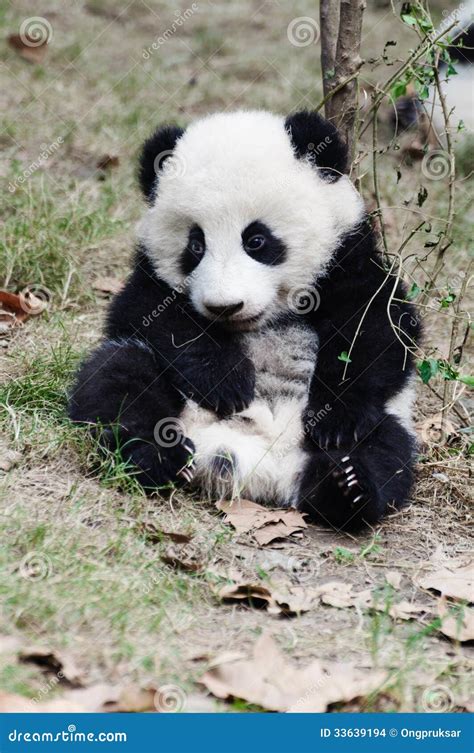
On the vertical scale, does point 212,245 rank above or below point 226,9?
below

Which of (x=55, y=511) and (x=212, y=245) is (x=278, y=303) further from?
(x=55, y=511)

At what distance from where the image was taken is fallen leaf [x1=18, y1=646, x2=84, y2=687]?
2783mm

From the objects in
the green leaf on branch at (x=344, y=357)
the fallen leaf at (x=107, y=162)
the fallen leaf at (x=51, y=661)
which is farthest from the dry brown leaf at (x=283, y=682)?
the fallen leaf at (x=107, y=162)

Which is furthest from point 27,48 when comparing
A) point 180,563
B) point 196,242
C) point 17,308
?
point 180,563

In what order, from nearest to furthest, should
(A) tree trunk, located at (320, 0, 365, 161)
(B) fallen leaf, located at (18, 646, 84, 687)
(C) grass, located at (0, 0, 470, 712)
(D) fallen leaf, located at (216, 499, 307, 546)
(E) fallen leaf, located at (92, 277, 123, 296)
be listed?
1. (B) fallen leaf, located at (18, 646, 84, 687)
2. (C) grass, located at (0, 0, 470, 712)
3. (D) fallen leaf, located at (216, 499, 307, 546)
4. (A) tree trunk, located at (320, 0, 365, 161)
5. (E) fallen leaf, located at (92, 277, 123, 296)

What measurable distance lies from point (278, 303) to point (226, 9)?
275 inches

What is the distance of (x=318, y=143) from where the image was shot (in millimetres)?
4238

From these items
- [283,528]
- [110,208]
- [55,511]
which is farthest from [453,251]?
[55,511]

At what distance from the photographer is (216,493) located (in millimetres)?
4160

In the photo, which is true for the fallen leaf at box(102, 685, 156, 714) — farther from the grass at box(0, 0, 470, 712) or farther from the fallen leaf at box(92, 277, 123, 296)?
the fallen leaf at box(92, 277, 123, 296)

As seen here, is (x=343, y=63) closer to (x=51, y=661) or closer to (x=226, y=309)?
(x=226, y=309)

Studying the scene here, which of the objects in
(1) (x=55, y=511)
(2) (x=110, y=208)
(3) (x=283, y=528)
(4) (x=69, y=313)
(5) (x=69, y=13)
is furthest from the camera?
(5) (x=69, y=13)

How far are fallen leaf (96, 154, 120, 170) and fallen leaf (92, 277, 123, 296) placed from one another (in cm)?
137

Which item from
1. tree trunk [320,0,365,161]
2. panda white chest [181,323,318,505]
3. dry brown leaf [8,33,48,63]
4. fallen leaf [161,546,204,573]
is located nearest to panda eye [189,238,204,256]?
panda white chest [181,323,318,505]
